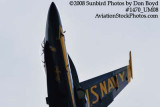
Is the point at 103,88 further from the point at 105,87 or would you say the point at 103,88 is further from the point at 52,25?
the point at 52,25

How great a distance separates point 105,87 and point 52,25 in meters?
14.7

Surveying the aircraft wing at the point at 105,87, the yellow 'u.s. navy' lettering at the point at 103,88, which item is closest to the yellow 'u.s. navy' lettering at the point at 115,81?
the aircraft wing at the point at 105,87

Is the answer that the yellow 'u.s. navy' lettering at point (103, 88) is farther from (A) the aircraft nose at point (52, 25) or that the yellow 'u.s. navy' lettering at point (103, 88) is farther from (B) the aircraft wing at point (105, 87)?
(A) the aircraft nose at point (52, 25)

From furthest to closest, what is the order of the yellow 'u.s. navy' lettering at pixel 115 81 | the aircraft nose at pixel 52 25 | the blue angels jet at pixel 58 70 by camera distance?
1. the yellow 'u.s. navy' lettering at pixel 115 81
2. the blue angels jet at pixel 58 70
3. the aircraft nose at pixel 52 25

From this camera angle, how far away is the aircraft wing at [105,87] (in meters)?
28.3

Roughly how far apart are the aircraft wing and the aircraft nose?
436 inches

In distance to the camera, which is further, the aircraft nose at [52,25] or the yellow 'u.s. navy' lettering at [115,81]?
the yellow 'u.s. navy' lettering at [115,81]

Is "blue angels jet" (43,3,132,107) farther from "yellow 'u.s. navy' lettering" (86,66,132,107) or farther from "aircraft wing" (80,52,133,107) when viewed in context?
"yellow 'u.s. navy' lettering" (86,66,132,107)

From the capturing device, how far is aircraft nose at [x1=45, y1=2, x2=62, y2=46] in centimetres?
1728

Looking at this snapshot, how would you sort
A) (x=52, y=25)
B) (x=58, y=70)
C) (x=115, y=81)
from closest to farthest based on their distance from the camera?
(x=52, y=25) → (x=58, y=70) → (x=115, y=81)

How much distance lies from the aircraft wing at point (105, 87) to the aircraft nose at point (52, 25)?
1106 centimetres

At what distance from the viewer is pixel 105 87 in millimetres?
30469

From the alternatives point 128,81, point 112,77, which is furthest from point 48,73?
point 128,81

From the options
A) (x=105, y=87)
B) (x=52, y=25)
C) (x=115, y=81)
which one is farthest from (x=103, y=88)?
(x=52, y=25)
